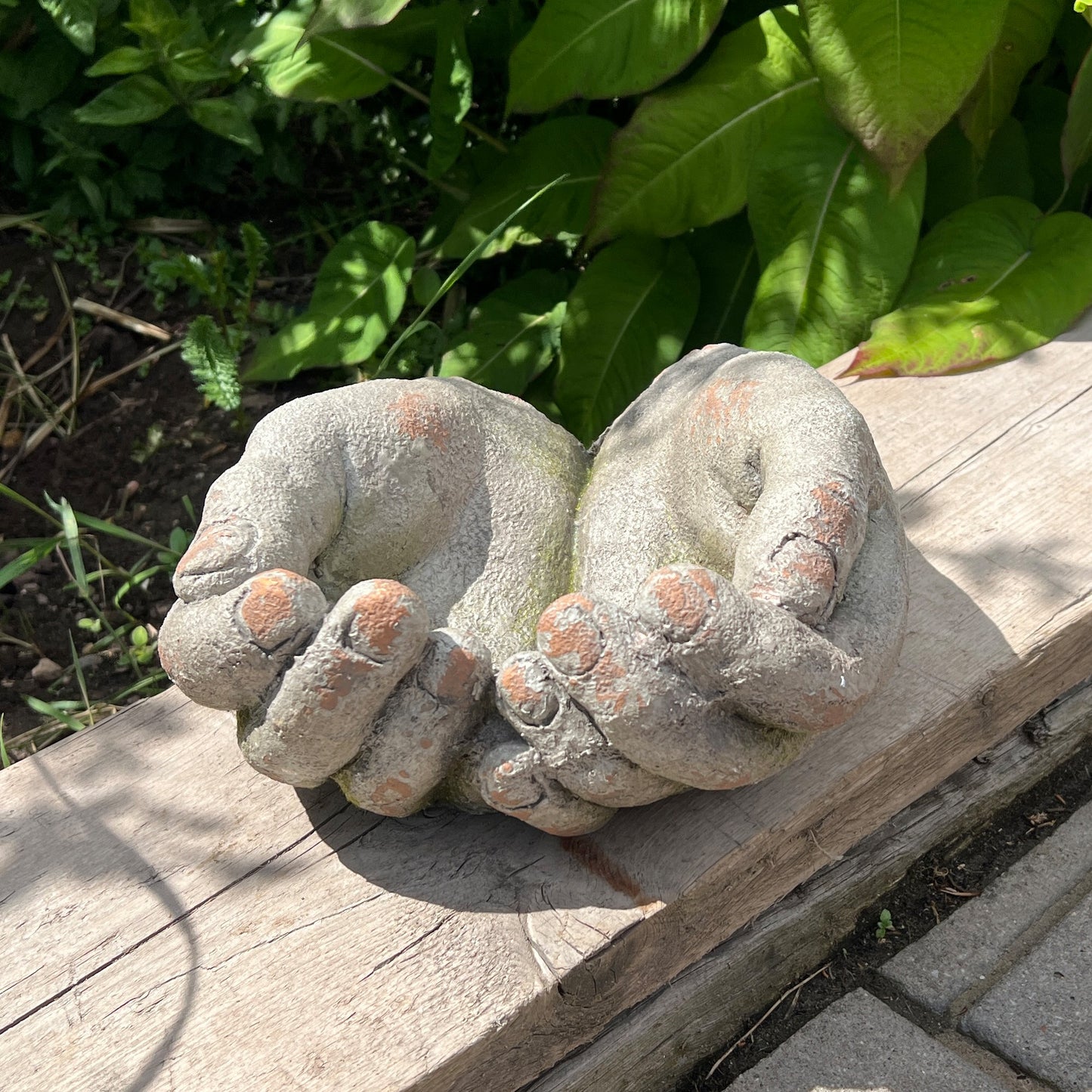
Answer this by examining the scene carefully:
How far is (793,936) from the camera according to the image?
5.49 feet

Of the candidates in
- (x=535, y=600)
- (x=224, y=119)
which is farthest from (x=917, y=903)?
(x=224, y=119)

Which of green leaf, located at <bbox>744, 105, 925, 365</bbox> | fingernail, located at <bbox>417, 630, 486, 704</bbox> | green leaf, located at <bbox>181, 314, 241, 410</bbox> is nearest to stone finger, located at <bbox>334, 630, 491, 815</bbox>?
fingernail, located at <bbox>417, 630, 486, 704</bbox>

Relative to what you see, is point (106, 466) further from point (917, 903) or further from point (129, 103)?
point (917, 903)

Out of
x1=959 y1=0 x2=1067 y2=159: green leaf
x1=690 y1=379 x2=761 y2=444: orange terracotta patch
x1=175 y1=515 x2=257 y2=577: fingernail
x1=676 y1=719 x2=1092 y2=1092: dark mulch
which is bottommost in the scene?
x1=676 y1=719 x2=1092 y2=1092: dark mulch

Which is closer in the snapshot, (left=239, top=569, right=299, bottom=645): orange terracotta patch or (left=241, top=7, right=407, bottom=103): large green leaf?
A: (left=239, top=569, right=299, bottom=645): orange terracotta patch

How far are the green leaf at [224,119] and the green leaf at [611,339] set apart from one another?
86 cm

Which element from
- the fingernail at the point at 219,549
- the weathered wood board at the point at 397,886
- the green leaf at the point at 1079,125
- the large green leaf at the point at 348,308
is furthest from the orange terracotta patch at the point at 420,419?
the green leaf at the point at 1079,125

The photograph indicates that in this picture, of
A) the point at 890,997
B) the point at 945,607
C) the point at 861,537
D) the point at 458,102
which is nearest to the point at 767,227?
the point at 458,102

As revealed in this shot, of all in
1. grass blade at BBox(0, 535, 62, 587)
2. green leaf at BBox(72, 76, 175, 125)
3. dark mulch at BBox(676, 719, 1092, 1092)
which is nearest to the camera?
dark mulch at BBox(676, 719, 1092, 1092)

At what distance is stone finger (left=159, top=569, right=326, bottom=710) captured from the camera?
121 cm

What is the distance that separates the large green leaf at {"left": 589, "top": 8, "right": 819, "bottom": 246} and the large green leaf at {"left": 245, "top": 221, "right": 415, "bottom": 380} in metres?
0.50

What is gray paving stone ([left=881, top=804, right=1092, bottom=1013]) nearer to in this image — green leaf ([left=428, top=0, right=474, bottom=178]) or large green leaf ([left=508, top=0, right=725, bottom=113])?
large green leaf ([left=508, top=0, right=725, bottom=113])

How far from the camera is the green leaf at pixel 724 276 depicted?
2.73 m

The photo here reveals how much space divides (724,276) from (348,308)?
878mm
